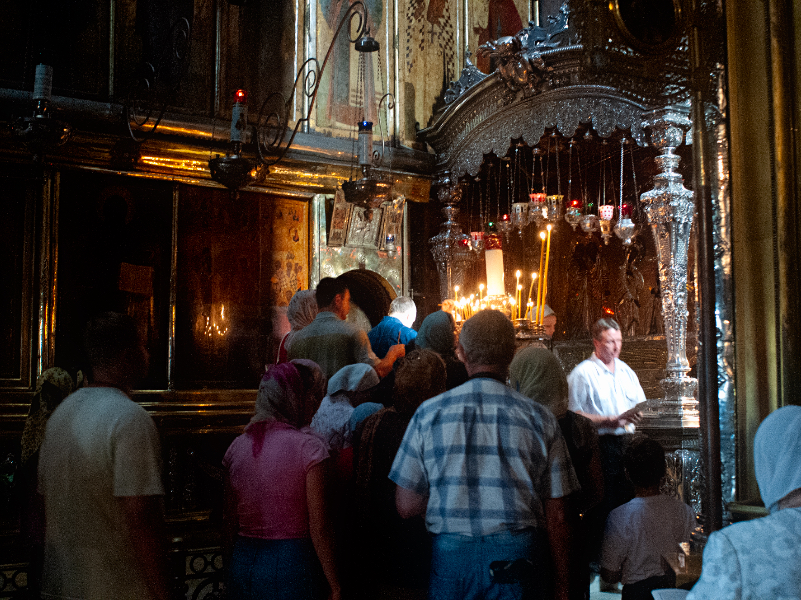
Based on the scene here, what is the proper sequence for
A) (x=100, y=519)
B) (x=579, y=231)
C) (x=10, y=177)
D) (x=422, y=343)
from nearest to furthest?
(x=100, y=519) < (x=422, y=343) < (x=10, y=177) < (x=579, y=231)

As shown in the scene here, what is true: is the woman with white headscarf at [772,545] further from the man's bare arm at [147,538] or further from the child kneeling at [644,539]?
the man's bare arm at [147,538]

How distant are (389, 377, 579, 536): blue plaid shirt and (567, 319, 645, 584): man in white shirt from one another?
2.30m

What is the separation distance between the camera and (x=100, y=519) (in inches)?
91.4

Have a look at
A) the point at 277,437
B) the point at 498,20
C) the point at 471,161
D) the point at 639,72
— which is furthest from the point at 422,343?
the point at 498,20

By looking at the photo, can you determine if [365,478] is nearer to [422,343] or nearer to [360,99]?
[422,343]

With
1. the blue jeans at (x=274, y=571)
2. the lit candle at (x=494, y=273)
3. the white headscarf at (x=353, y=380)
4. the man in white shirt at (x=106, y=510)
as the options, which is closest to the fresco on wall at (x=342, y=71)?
the lit candle at (x=494, y=273)

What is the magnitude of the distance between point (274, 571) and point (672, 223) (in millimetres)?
4381

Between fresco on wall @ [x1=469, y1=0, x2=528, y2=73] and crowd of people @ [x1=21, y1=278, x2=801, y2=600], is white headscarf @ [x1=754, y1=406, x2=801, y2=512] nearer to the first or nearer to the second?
crowd of people @ [x1=21, y1=278, x2=801, y2=600]

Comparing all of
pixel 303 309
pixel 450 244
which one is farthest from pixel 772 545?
pixel 450 244

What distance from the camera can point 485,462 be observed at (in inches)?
94.6

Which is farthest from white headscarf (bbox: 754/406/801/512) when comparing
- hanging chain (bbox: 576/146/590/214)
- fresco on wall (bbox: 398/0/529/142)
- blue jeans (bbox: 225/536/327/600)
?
fresco on wall (bbox: 398/0/529/142)

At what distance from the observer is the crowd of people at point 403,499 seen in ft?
7.51

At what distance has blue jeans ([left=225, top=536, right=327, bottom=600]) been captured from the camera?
8.79 ft

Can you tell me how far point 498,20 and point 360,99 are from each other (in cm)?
235
